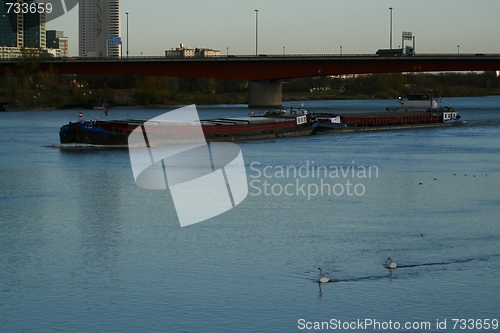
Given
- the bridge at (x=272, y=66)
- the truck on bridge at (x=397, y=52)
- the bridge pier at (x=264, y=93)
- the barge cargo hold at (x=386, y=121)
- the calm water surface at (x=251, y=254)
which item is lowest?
the calm water surface at (x=251, y=254)

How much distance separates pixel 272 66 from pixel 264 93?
22.8 ft

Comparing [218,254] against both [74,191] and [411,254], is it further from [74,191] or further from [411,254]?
[74,191]

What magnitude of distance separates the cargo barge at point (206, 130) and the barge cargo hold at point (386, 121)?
4943 millimetres

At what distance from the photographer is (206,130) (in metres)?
74.5

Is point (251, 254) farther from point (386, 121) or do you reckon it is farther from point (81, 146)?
point (386, 121)

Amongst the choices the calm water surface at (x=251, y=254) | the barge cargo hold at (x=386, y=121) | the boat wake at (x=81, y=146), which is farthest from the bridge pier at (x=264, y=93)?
the calm water surface at (x=251, y=254)

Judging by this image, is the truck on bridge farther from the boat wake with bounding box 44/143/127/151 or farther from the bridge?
the boat wake with bounding box 44/143/127/151

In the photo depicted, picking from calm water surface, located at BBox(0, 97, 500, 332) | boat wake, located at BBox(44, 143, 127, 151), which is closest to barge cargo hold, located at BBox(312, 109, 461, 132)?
boat wake, located at BBox(44, 143, 127, 151)

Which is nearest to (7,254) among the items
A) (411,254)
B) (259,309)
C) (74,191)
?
(259,309)

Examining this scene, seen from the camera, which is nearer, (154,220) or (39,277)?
(39,277)

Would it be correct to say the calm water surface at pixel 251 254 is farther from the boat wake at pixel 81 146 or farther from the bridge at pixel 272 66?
the bridge at pixel 272 66

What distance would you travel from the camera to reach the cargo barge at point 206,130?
231 feet

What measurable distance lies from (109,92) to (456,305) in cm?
15240

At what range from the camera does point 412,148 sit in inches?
2803
